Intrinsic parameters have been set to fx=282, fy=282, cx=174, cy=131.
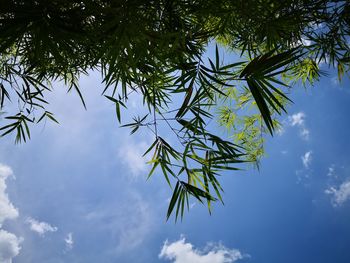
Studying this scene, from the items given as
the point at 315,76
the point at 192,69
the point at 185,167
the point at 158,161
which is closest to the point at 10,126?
the point at 158,161

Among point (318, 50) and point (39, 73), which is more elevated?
point (318, 50)

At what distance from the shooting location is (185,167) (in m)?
2.01

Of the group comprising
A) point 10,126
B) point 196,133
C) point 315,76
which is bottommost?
point 196,133

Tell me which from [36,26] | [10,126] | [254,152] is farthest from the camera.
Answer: [254,152]

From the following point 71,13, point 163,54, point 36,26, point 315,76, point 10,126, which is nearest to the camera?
point 36,26

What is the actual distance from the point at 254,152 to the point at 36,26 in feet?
9.10

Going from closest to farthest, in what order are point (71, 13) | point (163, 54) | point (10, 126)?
1. point (71, 13)
2. point (163, 54)
3. point (10, 126)

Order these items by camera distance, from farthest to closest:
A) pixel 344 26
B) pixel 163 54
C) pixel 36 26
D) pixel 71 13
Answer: pixel 344 26 → pixel 163 54 → pixel 71 13 → pixel 36 26

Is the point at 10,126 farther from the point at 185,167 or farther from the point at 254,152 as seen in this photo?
the point at 254,152

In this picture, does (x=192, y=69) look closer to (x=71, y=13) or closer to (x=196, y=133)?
(x=196, y=133)

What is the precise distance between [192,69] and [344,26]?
1.44m

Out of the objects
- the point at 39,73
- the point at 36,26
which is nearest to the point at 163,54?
the point at 36,26

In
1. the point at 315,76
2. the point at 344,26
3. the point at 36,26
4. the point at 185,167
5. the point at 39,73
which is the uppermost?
the point at 315,76

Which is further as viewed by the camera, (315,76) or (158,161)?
(315,76)
